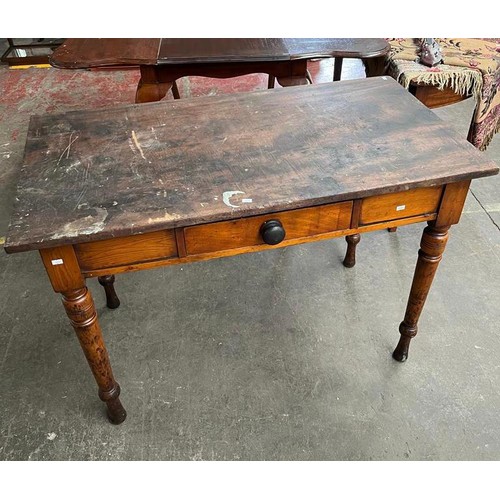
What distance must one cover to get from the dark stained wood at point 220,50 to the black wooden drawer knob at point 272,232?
1121mm

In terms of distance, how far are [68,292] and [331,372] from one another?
94 centimetres

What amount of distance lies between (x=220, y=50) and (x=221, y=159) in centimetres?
100

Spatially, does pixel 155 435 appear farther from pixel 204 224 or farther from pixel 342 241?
pixel 342 241

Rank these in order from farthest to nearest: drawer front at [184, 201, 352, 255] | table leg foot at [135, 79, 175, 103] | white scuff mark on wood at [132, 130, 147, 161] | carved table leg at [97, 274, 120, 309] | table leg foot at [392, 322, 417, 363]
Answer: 1. table leg foot at [135, 79, 175, 103]
2. carved table leg at [97, 274, 120, 309]
3. table leg foot at [392, 322, 417, 363]
4. white scuff mark on wood at [132, 130, 147, 161]
5. drawer front at [184, 201, 352, 255]

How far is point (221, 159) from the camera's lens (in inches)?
48.3

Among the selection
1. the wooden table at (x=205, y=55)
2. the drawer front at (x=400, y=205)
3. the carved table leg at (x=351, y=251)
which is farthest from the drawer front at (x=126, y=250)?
the wooden table at (x=205, y=55)

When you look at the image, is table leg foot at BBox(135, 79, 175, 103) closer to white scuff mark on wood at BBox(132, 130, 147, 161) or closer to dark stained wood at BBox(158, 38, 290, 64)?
dark stained wood at BBox(158, 38, 290, 64)

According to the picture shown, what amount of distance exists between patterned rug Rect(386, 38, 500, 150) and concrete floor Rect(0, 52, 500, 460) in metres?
0.53

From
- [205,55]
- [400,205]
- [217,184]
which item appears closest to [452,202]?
[400,205]

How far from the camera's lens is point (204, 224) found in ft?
3.51

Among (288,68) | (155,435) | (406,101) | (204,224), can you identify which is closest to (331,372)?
(155,435)

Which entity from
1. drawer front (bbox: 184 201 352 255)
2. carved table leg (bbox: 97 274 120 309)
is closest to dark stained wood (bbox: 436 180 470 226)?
drawer front (bbox: 184 201 352 255)

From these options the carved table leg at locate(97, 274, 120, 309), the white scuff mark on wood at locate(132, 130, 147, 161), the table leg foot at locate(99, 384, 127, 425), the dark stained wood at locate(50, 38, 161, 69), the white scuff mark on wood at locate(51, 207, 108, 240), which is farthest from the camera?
the dark stained wood at locate(50, 38, 161, 69)

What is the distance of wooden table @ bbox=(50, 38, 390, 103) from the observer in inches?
76.2
